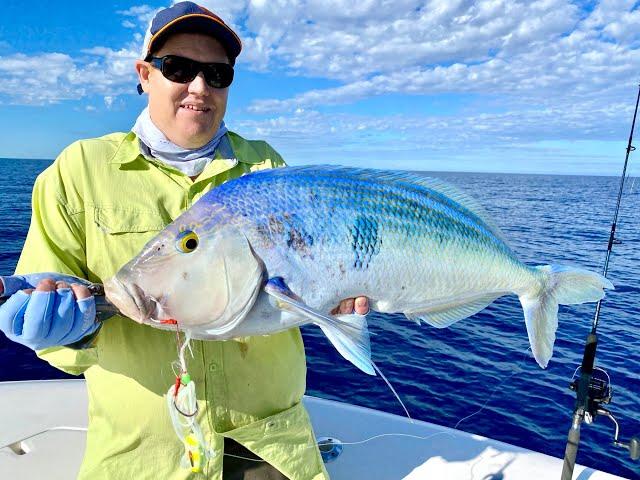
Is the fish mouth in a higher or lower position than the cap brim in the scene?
lower

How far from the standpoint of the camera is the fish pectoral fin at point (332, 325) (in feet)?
6.24

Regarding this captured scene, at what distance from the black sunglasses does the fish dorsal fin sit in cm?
66

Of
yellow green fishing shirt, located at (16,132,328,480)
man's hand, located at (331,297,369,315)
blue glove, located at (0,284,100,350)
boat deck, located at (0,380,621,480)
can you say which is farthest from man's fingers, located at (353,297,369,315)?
boat deck, located at (0,380,621,480)

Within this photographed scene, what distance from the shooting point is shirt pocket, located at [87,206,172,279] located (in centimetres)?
218

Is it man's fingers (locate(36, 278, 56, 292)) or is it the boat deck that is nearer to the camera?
man's fingers (locate(36, 278, 56, 292))

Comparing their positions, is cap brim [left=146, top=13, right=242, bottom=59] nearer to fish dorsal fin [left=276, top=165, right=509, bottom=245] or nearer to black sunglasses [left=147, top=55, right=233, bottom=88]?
black sunglasses [left=147, top=55, right=233, bottom=88]

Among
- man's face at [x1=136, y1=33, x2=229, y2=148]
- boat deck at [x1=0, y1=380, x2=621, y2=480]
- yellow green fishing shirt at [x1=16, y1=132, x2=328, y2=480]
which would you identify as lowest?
boat deck at [x1=0, y1=380, x2=621, y2=480]

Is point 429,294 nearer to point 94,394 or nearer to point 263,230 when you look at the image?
point 263,230

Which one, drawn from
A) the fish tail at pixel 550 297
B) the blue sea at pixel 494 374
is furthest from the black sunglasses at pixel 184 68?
the blue sea at pixel 494 374

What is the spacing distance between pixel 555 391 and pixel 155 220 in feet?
26.2

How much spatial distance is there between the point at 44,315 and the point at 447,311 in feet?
6.24

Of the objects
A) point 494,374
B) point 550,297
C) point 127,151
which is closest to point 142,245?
point 127,151

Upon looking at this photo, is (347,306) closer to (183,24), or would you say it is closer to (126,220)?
(126,220)

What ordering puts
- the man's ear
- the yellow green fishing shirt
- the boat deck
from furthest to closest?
the boat deck
the man's ear
the yellow green fishing shirt
